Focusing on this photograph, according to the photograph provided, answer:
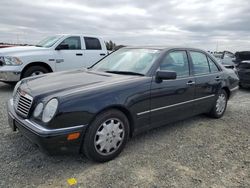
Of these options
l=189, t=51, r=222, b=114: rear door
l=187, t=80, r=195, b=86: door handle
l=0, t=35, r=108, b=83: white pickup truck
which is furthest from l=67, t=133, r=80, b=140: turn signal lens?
l=0, t=35, r=108, b=83: white pickup truck

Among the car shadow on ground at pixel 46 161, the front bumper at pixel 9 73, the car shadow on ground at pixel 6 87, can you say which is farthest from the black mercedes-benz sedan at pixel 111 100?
the car shadow on ground at pixel 6 87

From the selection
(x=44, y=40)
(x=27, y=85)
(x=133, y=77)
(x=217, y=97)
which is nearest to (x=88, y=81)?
(x=133, y=77)

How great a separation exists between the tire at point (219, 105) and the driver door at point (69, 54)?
4.66 metres

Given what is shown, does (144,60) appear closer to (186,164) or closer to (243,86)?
(186,164)

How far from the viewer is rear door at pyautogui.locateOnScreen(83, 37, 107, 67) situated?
8.39 metres

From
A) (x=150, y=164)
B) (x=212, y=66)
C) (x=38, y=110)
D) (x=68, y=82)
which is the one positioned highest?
(x=212, y=66)

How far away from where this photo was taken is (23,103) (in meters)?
3.13

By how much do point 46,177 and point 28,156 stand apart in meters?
0.57

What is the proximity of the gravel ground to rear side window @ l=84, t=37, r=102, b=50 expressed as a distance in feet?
15.8

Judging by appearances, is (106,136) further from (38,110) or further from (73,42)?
(73,42)

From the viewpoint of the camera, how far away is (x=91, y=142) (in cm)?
299

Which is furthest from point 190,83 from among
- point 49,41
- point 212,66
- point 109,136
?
point 49,41

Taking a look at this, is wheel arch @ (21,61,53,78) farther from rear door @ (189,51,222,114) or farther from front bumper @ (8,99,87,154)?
rear door @ (189,51,222,114)

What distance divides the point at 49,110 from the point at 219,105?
364cm
